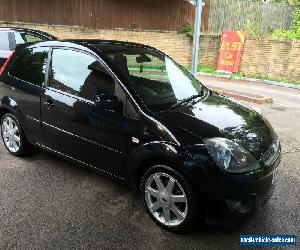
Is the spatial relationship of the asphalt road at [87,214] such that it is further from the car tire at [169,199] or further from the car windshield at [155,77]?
the car windshield at [155,77]

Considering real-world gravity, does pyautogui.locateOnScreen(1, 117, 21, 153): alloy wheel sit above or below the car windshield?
below

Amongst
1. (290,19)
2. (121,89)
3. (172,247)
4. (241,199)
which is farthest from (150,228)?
(290,19)

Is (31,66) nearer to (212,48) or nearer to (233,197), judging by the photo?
(233,197)

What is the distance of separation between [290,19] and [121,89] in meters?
20.8

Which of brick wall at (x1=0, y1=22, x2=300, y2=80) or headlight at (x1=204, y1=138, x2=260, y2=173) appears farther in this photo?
brick wall at (x1=0, y1=22, x2=300, y2=80)

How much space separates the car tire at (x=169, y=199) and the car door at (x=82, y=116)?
42 centimetres

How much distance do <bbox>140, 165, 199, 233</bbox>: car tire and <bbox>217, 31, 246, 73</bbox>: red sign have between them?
1320cm

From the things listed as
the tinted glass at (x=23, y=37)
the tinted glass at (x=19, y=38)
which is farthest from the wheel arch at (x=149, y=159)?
the tinted glass at (x=19, y=38)

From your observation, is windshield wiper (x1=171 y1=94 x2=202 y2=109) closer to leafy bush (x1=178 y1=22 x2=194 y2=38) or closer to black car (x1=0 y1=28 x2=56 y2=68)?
black car (x1=0 y1=28 x2=56 y2=68)

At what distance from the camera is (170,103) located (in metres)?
3.91

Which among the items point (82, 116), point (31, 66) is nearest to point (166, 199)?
point (82, 116)

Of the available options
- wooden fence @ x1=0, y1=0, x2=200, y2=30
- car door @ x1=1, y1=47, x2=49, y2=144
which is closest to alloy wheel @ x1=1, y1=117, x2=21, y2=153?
car door @ x1=1, y1=47, x2=49, y2=144

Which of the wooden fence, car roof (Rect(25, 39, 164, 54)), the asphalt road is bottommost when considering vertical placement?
the asphalt road

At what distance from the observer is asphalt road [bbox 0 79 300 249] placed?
3.35 metres
